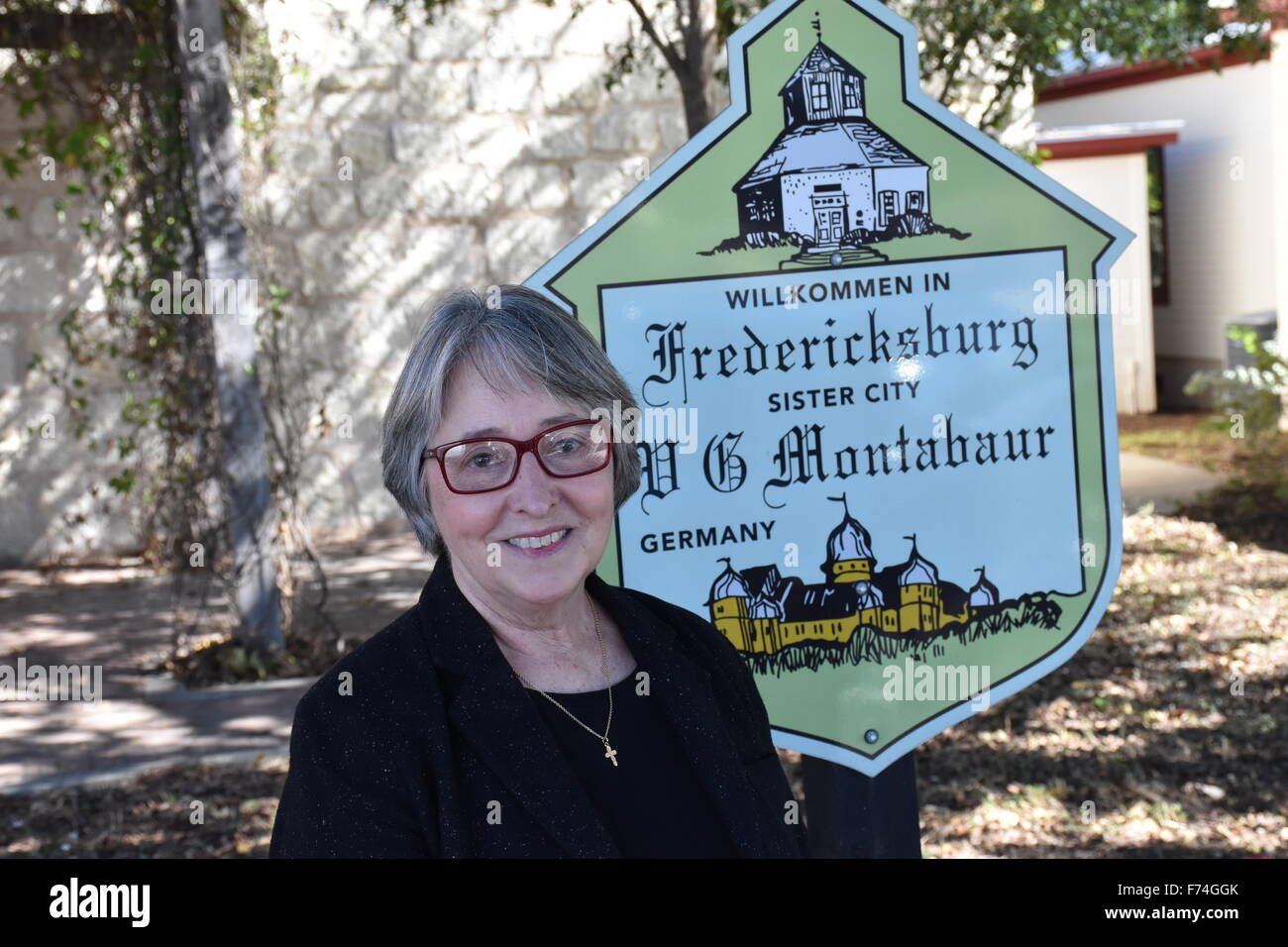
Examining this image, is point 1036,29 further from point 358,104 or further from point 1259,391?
point 358,104

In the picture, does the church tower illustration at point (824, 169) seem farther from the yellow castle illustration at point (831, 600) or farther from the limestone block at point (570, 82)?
the limestone block at point (570, 82)

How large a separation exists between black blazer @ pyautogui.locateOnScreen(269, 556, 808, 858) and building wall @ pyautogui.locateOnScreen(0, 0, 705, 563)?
6.27 m

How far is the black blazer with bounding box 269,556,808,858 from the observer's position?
67.9 inches

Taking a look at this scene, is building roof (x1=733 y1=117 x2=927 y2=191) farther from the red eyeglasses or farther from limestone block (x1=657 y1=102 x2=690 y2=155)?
limestone block (x1=657 y1=102 x2=690 y2=155)

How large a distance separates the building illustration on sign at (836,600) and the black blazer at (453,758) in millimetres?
492

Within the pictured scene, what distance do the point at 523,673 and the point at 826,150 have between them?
3.83ft

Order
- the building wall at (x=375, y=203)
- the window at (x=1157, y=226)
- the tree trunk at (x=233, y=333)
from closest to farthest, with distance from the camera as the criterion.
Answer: the tree trunk at (x=233, y=333), the building wall at (x=375, y=203), the window at (x=1157, y=226)

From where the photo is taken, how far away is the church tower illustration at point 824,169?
2578 millimetres

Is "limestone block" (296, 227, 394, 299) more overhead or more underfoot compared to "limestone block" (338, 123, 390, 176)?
more underfoot

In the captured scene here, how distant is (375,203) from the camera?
26.8 feet

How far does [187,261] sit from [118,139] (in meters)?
1.70

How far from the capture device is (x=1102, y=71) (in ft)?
46.6

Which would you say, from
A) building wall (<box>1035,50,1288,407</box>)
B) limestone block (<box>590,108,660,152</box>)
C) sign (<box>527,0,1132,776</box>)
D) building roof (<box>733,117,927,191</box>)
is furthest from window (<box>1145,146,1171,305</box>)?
building roof (<box>733,117,927,191</box>)

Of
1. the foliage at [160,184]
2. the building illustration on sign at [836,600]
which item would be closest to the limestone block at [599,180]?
the foliage at [160,184]
